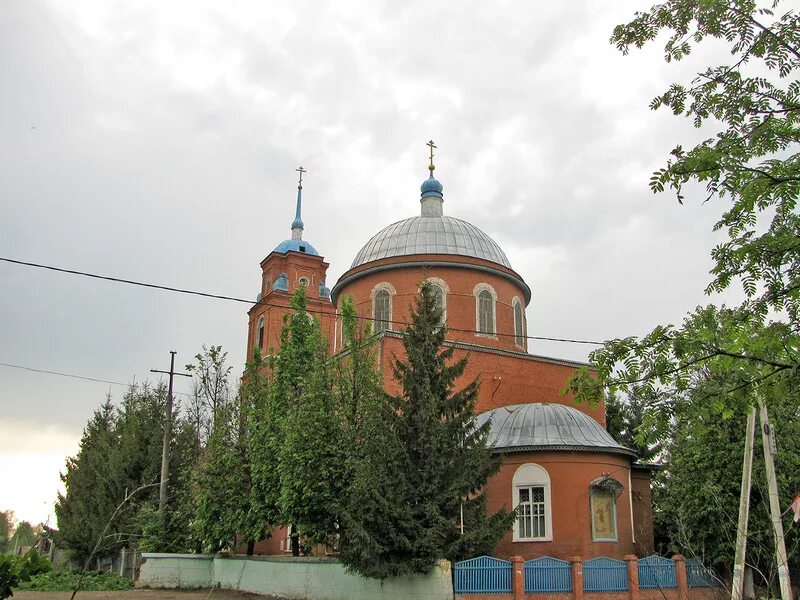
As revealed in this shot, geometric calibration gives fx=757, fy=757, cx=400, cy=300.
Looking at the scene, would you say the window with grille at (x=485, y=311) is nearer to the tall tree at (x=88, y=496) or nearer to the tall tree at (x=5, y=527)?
the tall tree at (x=88, y=496)

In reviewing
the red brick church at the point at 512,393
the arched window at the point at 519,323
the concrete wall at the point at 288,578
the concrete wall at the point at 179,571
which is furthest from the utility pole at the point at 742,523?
the concrete wall at the point at 179,571

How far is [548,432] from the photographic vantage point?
Answer: 19875 mm

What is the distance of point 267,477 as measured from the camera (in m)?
18.7

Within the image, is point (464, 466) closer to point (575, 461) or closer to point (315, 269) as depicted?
point (575, 461)

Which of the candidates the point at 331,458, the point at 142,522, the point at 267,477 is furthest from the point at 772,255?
the point at 142,522

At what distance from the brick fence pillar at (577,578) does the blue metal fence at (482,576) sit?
1456mm

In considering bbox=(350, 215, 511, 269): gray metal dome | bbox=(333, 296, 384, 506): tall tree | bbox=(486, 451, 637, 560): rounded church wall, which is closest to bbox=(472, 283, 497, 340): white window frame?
bbox=(350, 215, 511, 269): gray metal dome

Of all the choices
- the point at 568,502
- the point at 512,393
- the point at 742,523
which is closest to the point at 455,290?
the point at 512,393

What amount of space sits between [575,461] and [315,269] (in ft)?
82.2

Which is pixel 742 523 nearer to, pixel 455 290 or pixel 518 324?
pixel 455 290

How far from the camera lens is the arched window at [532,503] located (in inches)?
743

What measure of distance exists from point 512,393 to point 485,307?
3051 millimetres

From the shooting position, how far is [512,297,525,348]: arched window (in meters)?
25.7

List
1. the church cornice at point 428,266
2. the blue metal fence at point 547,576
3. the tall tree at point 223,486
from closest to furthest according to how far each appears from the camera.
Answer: the blue metal fence at point 547,576 → the tall tree at point 223,486 → the church cornice at point 428,266
